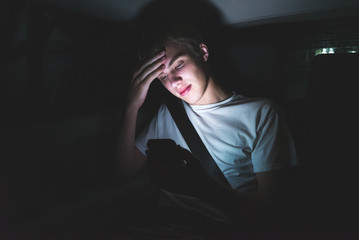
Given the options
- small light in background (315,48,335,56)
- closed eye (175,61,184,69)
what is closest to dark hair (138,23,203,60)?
closed eye (175,61,184,69)

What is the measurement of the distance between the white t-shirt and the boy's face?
140 millimetres

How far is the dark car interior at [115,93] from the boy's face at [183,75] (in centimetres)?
42

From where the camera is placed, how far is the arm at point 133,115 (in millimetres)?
1320

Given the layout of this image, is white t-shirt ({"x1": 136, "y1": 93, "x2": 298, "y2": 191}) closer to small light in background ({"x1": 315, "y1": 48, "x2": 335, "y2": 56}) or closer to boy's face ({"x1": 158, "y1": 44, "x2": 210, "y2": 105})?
boy's face ({"x1": 158, "y1": 44, "x2": 210, "y2": 105})

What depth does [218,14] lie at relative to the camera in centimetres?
171

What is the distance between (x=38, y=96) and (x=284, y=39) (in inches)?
67.1

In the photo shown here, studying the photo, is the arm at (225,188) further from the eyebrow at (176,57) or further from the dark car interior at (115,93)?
the eyebrow at (176,57)

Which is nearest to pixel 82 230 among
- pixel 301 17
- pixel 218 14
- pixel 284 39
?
pixel 218 14

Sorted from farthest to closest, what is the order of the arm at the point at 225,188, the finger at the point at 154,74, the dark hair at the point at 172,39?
1. the dark hair at the point at 172,39
2. the finger at the point at 154,74
3. the arm at the point at 225,188

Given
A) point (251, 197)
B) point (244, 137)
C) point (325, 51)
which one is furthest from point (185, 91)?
point (325, 51)

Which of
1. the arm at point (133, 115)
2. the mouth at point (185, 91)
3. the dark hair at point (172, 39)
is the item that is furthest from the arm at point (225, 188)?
the dark hair at point (172, 39)

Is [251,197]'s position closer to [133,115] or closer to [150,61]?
[133,115]

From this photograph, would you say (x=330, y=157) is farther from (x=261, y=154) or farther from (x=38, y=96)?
(x=38, y=96)

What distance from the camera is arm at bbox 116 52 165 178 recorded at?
4.33 feet
